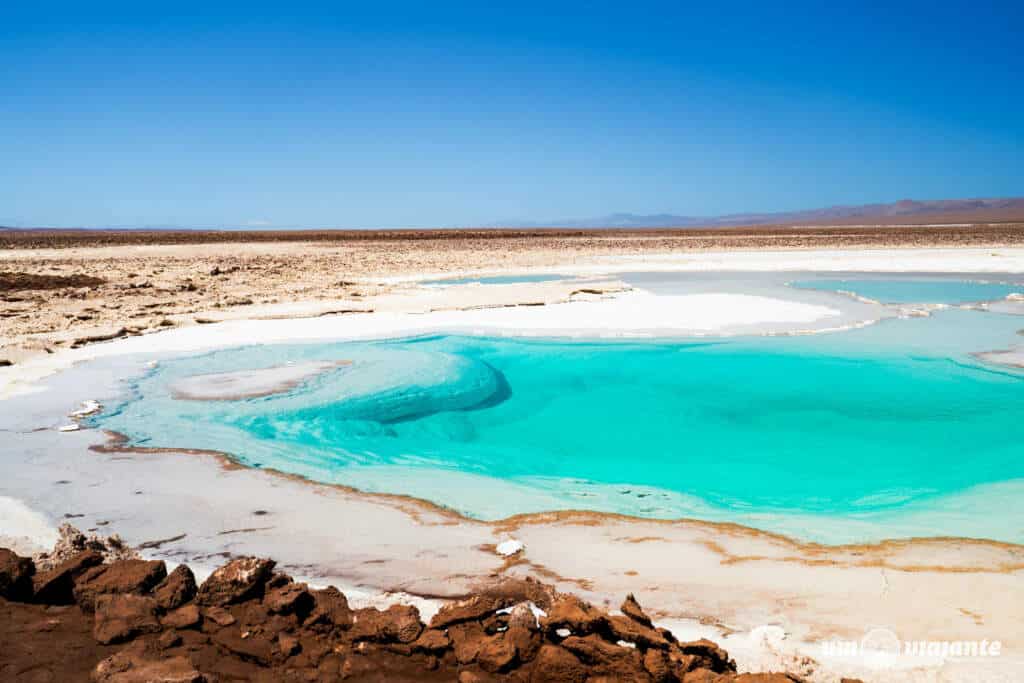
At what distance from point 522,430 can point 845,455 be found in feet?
9.66

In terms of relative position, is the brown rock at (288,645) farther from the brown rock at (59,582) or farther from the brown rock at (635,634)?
the brown rock at (635,634)

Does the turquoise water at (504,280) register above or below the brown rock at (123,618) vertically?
above

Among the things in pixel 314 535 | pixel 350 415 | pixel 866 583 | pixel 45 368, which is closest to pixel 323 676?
pixel 314 535

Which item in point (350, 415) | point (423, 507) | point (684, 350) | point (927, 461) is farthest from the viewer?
point (684, 350)

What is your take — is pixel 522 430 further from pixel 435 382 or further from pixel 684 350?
pixel 684 350

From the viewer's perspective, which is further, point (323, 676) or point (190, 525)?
point (190, 525)

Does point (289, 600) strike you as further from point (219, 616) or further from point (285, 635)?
point (219, 616)

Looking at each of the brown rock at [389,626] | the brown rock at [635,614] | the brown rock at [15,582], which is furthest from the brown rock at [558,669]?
the brown rock at [15,582]

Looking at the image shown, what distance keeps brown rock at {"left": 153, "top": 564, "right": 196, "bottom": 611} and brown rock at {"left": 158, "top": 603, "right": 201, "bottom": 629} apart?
0.05 meters

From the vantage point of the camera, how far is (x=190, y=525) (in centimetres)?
388

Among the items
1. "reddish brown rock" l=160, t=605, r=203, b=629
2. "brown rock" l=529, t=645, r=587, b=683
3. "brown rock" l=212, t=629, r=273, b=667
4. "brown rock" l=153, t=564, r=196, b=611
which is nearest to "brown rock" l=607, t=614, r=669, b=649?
"brown rock" l=529, t=645, r=587, b=683

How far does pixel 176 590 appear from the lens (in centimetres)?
286

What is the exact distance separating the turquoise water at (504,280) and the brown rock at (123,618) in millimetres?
15750

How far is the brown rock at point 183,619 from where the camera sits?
2.73m
